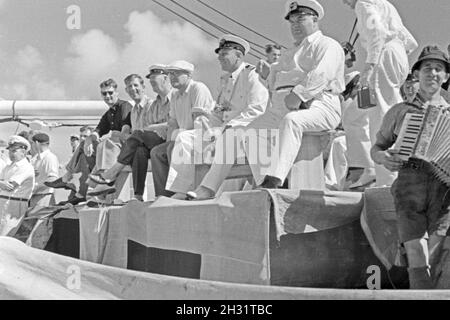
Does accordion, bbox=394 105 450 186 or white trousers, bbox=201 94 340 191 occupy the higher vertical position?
white trousers, bbox=201 94 340 191

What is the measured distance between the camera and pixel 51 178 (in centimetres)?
878

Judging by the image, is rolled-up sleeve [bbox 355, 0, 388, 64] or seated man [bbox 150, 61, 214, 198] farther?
seated man [bbox 150, 61, 214, 198]

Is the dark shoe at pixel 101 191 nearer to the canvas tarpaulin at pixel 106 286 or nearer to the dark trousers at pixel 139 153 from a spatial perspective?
the dark trousers at pixel 139 153

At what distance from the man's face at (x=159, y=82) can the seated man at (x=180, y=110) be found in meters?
0.34

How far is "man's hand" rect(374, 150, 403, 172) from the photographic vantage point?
10.8 ft

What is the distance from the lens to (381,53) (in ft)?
16.5

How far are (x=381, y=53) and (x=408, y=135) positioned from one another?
194 cm

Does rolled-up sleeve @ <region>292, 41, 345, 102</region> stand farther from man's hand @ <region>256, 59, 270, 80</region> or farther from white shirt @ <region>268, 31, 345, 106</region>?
man's hand @ <region>256, 59, 270, 80</region>

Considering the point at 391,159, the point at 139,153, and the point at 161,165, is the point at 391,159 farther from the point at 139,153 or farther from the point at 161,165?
the point at 139,153

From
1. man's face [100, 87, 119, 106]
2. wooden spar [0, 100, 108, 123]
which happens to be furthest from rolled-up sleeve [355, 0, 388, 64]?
wooden spar [0, 100, 108, 123]

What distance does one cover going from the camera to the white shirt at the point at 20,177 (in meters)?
8.09

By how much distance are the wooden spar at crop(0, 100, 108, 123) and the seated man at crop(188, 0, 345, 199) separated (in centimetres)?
655

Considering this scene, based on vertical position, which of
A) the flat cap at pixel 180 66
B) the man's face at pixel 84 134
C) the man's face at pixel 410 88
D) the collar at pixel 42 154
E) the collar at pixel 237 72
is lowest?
the man's face at pixel 410 88

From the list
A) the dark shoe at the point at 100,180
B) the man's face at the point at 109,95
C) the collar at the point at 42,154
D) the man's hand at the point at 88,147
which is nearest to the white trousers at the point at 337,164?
the dark shoe at the point at 100,180
